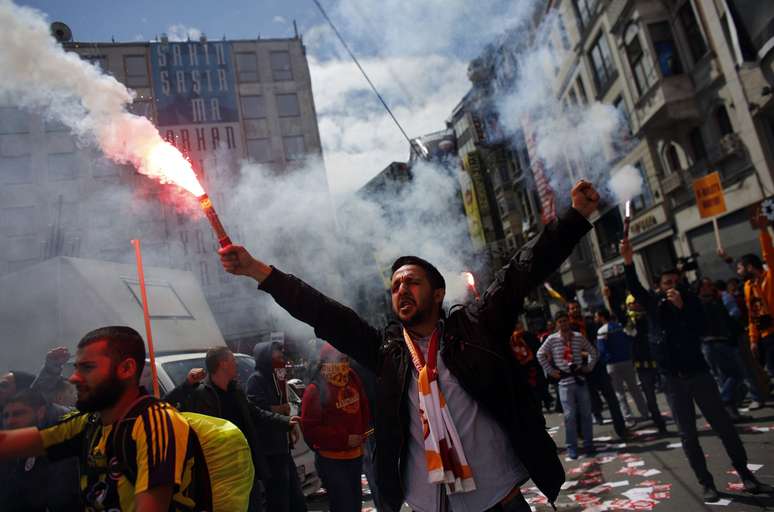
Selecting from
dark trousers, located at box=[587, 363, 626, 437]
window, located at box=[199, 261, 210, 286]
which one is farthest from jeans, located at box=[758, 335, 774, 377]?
window, located at box=[199, 261, 210, 286]

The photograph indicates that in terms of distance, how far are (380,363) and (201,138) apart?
3219 centimetres

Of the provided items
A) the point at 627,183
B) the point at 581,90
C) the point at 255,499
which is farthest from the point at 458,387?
the point at 581,90

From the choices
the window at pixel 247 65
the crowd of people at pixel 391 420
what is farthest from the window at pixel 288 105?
the crowd of people at pixel 391 420

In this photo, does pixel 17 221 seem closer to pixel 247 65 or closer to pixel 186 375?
pixel 186 375

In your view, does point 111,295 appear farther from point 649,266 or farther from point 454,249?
point 649,266

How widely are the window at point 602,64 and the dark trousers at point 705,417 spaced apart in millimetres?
17679

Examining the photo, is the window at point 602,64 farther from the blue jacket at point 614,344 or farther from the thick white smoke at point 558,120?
the blue jacket at point 614,344

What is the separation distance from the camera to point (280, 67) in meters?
34.0

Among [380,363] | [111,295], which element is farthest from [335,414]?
[111,295]

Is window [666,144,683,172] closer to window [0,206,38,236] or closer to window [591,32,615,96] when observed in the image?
window [591,32,615,96]

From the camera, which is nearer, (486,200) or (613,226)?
(613,226)

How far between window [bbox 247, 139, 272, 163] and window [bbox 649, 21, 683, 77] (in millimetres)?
22970

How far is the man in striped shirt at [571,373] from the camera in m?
6.64

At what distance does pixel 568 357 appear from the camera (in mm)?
6980
